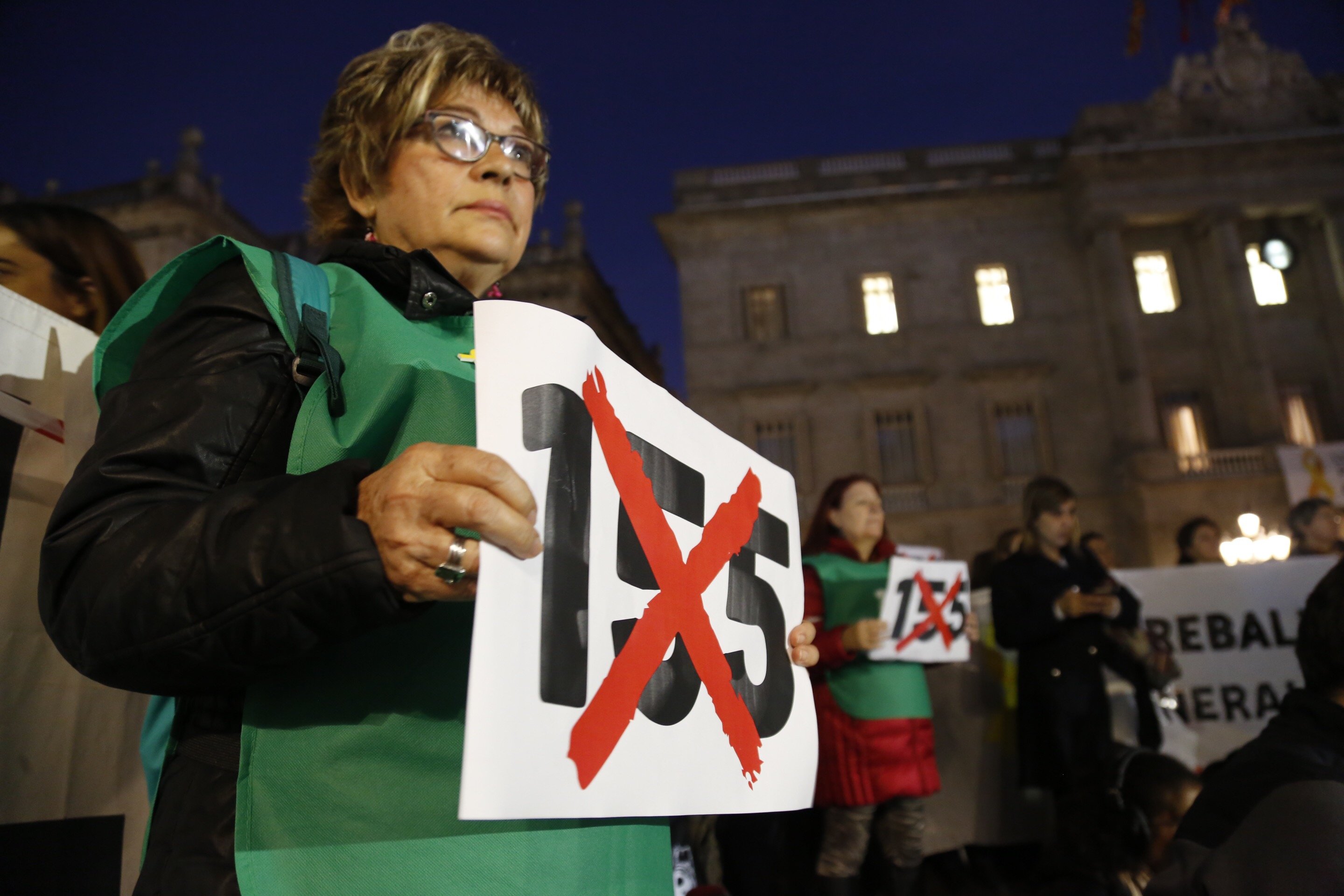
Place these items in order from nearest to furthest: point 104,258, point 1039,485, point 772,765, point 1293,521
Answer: point 772,765 < point 104,258 < point 1039,485 < point 1293,521

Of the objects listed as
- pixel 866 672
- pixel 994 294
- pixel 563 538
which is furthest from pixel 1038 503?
pixel 994 294

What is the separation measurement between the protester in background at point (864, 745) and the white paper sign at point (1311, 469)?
68.2 ft

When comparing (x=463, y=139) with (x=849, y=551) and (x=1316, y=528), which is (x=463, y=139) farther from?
(x=1316, y=528)

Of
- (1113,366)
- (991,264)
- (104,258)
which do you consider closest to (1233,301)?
(1113,366)

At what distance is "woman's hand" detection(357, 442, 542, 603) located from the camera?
0.77 m

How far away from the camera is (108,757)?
1.70m

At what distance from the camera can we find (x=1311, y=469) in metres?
20.7

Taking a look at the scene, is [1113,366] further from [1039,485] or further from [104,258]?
[104,258]

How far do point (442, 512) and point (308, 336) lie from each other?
0.38 metres

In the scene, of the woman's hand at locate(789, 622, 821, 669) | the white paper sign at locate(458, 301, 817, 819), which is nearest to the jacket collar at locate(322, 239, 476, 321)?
the white paper sign at locate(458, 301, 817, 819)

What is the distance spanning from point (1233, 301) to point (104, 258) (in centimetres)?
2610

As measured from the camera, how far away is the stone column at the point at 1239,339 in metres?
21.9

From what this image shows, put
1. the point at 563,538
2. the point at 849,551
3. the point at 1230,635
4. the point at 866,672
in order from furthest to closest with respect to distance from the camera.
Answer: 1. the point at 1230,635
2. the point at 849,551
3. the point at 866,672
4. the point at 563,538

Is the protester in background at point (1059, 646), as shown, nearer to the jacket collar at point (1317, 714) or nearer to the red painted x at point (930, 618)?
the red painted x at point (930, 618)
